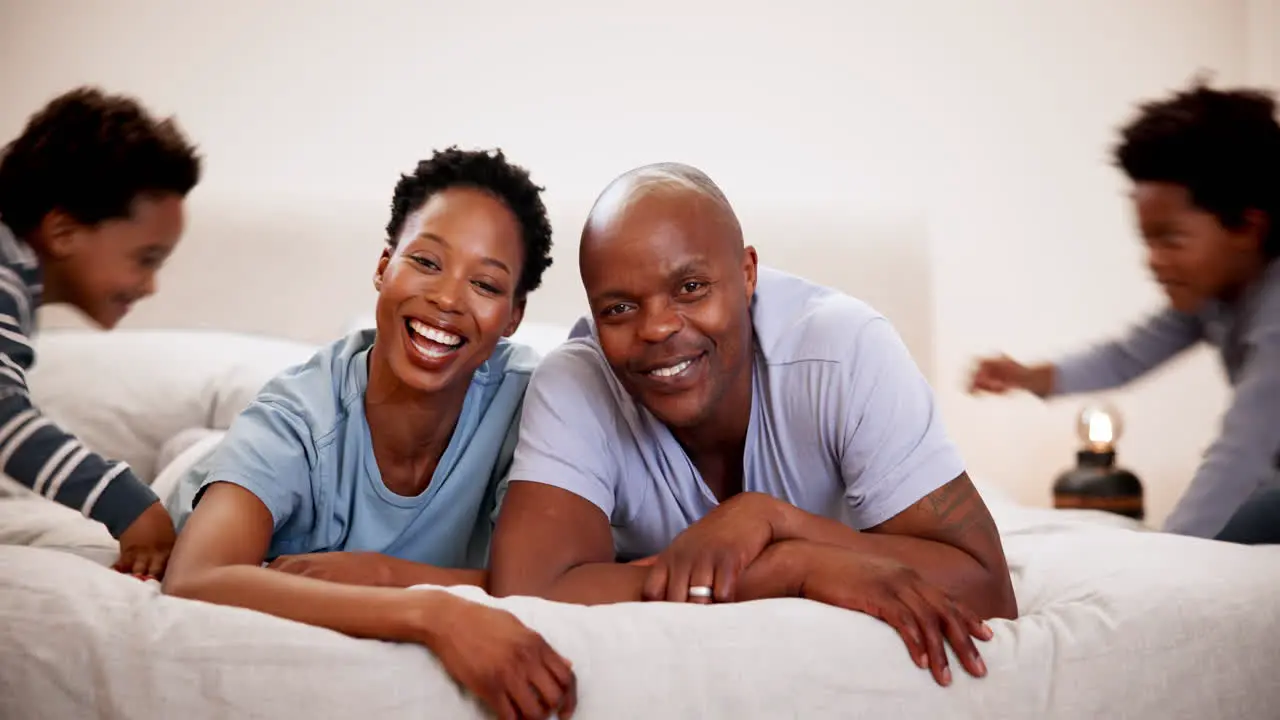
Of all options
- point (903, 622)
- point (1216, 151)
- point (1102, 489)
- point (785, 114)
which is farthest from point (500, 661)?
point (785, 114)

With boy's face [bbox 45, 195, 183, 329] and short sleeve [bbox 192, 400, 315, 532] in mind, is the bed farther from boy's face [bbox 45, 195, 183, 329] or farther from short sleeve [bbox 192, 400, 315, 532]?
boy's face [bbox 45, 195, 183, 329]

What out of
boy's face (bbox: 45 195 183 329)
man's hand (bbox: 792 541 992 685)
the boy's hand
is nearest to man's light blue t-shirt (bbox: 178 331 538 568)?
boy's face (bbox: 45 195 183 329)

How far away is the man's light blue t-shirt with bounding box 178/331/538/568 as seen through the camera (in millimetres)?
1407

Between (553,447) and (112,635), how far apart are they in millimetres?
587

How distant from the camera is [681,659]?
104cm

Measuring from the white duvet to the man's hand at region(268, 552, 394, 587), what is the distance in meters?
0.24

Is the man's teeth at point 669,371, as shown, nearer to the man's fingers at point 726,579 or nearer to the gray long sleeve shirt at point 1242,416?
the man's fingers at point 726,579

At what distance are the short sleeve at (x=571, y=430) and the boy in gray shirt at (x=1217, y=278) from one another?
0.91 meters

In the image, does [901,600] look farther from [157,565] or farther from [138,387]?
[138,387]

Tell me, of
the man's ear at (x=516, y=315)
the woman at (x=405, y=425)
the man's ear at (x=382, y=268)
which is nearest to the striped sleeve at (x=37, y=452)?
the woman at (x=405, y=425)

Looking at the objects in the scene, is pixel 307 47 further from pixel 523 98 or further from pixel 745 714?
pixel 745 714

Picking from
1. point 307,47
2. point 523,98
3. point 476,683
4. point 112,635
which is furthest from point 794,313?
point 307,47

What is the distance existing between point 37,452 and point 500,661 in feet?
2.44

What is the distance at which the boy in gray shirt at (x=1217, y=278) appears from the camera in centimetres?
170
